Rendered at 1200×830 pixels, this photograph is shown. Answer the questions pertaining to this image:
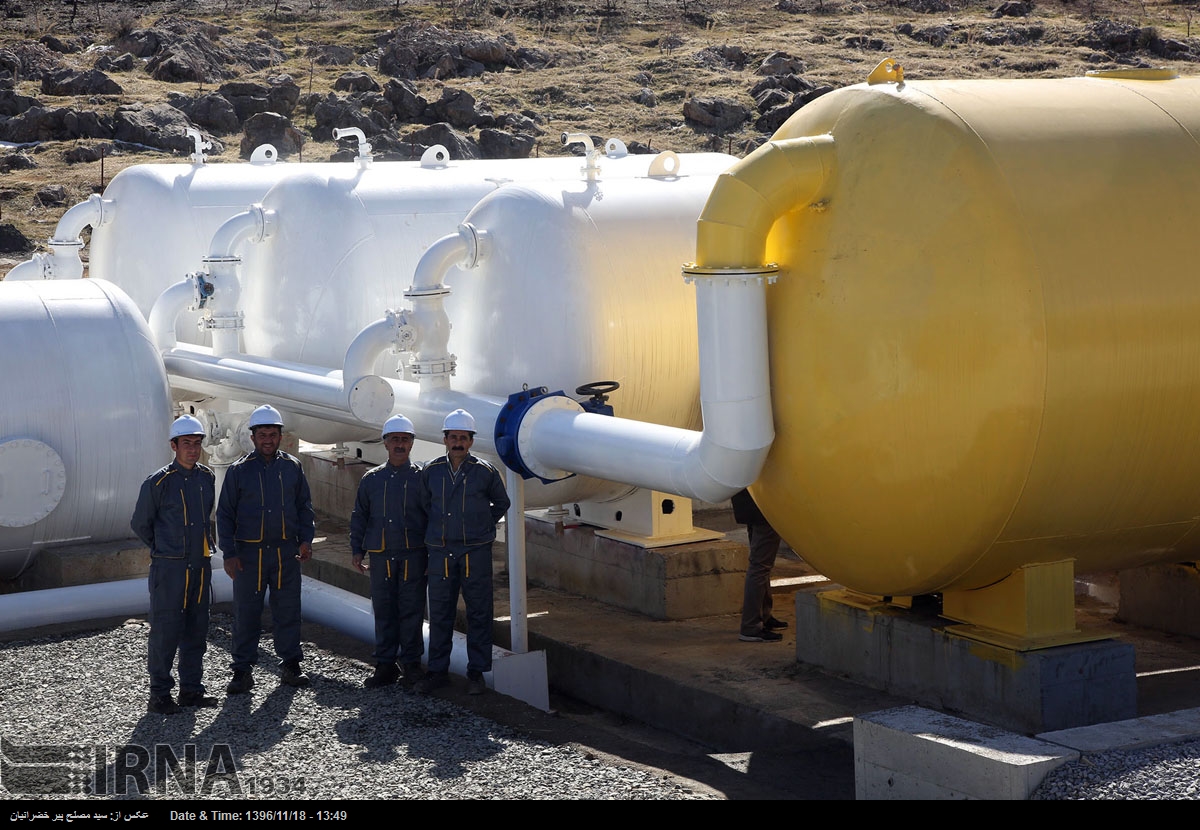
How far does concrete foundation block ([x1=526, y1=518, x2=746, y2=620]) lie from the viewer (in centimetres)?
1037

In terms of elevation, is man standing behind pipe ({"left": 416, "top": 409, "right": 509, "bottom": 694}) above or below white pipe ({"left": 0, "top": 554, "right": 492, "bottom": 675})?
above

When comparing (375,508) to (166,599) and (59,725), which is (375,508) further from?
(59,725)

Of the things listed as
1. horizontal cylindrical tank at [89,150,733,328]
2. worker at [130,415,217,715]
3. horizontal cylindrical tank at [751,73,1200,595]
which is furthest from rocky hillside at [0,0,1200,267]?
horizontal cylindrical tank at [751,73,1200,595]

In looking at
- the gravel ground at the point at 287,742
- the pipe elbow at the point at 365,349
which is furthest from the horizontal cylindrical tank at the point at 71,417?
the pipe elbow at the point at 365,349

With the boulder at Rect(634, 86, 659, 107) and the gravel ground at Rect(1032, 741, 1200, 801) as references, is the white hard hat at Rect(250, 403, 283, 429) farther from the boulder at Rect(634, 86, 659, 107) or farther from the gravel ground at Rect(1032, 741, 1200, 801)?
the boulder at Rect(634, 86, 659, 107)

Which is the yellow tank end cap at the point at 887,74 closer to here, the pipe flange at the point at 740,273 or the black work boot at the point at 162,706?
the pipe flange at the point at 740,273

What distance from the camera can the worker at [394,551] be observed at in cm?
892

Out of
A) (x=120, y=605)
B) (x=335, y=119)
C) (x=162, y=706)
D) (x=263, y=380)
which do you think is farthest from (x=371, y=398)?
(x=335, y=119)

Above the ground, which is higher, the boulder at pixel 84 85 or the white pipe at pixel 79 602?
the boulder at pixel 84 85

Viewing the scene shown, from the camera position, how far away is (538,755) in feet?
24.7

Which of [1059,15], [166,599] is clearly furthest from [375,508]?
[1059,15]

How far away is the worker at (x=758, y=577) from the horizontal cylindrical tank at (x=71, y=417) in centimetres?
457

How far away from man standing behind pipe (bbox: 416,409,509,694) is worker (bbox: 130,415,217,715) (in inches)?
49.9

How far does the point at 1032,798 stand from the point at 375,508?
4282mm
